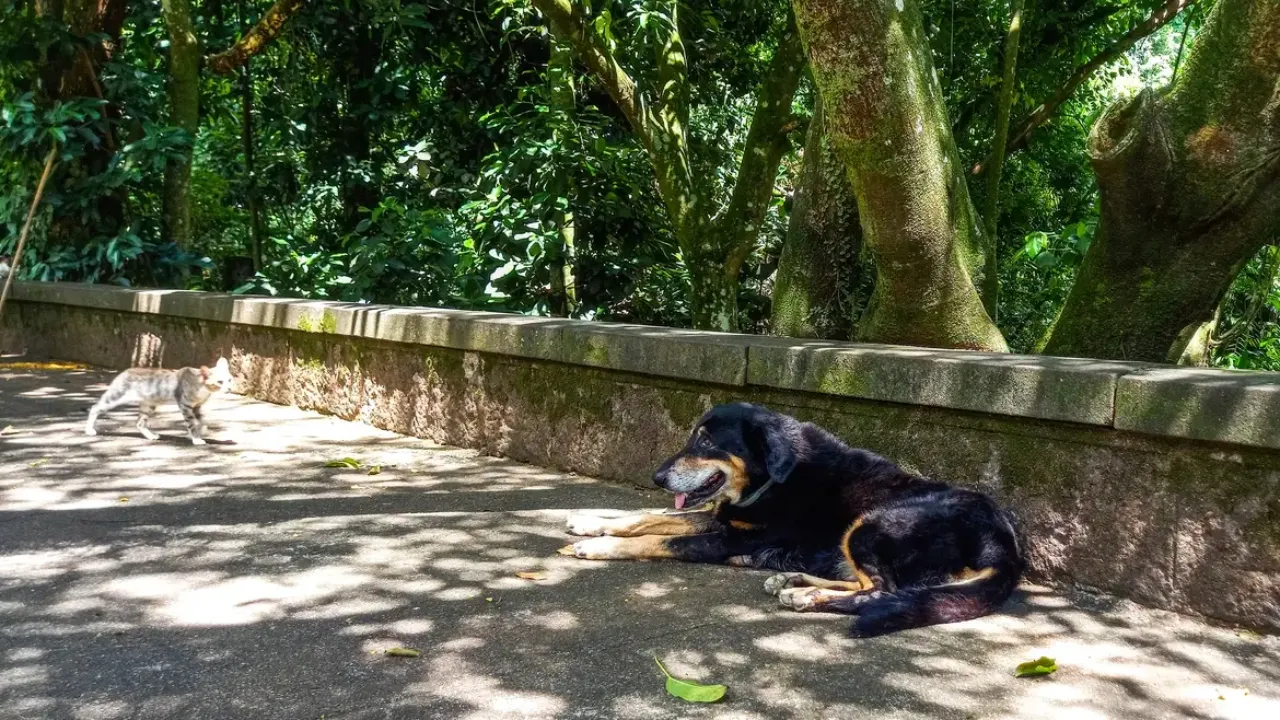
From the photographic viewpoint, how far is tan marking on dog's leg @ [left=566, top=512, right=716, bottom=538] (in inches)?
189

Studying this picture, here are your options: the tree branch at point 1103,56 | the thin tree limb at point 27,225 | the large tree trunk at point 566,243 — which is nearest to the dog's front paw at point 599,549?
the large tree trunk at point 566,243

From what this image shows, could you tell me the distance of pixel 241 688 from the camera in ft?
10.3

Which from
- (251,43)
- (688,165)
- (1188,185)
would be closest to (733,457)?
(1188,185)

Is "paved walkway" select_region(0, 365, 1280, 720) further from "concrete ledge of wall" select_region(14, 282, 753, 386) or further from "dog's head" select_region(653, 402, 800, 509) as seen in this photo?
"concrete ledge of wall" select_region(14, 282, 753, 386)

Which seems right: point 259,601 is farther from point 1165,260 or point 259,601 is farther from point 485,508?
point 1165,260

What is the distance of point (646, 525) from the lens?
486cm

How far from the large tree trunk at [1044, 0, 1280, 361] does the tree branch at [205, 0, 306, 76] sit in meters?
9.92

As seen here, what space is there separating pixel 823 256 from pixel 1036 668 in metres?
3.50

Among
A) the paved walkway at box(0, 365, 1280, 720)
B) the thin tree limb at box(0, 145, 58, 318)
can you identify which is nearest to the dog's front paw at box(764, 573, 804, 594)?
the paved walkway at box(0, 365, 1280, 720)

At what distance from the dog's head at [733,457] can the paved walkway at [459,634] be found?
1.18 feet

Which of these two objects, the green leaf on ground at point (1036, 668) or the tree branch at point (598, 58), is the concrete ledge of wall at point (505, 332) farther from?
the green leaf on ground at point (1036, 668)

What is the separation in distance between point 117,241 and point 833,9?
903 centimetres

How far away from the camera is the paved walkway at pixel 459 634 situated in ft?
10.3

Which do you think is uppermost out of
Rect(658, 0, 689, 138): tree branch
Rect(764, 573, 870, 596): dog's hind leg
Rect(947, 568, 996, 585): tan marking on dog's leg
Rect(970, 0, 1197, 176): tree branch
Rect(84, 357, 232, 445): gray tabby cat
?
Rect(970, 0, 1197, 176): tree branch
